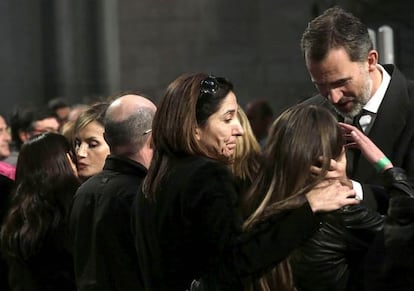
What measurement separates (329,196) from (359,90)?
942 mm

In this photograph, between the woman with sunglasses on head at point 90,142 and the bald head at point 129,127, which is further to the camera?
the woman with sunglasses on head at point 90,142

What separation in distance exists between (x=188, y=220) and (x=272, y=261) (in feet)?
1.22

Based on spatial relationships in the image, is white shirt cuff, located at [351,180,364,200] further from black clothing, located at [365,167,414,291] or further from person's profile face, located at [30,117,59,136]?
person's profile face, located at [30,117,59,136]

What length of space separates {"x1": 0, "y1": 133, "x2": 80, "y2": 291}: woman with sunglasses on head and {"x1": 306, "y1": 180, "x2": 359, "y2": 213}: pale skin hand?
2.15 meters

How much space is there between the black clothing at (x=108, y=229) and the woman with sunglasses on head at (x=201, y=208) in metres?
0.42

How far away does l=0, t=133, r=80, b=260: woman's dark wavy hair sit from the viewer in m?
5.96

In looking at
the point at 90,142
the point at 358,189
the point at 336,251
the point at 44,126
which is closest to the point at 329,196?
the point at 336,251

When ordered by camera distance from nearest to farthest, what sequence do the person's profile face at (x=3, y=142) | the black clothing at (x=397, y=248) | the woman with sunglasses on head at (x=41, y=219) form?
1. the black clothing at (x=397, y=248)
2. the woman with sunglasses on head at (x=41, y=219)
3. the person's profile face at (x=3, y=142)

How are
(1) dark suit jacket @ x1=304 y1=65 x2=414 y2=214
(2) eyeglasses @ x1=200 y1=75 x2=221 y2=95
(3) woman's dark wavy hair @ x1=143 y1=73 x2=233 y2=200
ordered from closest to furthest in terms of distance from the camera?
1. (3) woman's dark wavy hair @ x1=143 y1=73 x2=233 y2=200
2. (2) eyeglasses @ x1=200 y1=75 x2=221 y2=95
3. (1) dark suit jacket @ x1=304 y1=65 x2=414 y2=214

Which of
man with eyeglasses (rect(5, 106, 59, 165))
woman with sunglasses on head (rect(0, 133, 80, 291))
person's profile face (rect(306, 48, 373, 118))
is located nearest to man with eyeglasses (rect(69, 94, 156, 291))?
woman with sunglasses on head (rect(0, 133, 80, 291))

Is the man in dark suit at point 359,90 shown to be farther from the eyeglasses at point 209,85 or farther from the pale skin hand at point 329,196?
the pale skin hand at point 329,196

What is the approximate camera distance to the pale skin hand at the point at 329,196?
412cm

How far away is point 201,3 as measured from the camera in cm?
1342

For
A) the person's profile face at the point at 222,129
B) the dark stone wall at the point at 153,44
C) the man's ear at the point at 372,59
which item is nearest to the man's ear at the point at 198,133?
the person's profile face at the point at 222,129
